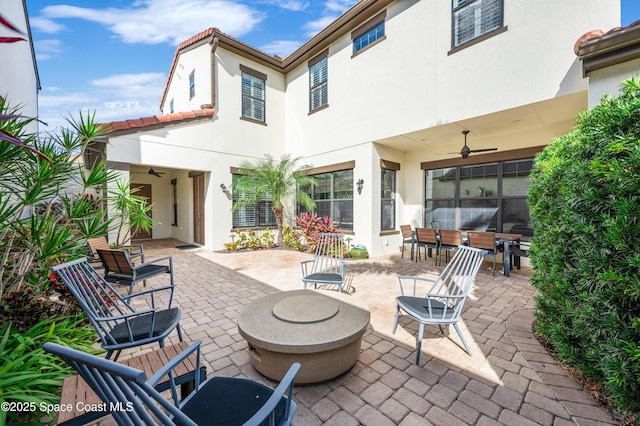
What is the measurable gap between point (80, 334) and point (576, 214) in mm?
5158

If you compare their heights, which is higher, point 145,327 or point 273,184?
point 273,184

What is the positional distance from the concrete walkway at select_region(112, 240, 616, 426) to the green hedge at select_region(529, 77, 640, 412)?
39 cm

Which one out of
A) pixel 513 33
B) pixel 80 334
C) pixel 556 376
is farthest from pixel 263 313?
pixel 513 33

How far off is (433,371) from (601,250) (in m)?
1.80

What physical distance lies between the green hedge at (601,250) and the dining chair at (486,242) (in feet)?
10.7

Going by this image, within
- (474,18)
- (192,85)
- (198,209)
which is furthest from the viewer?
(192,85)

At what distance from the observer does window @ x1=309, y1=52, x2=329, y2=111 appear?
9328mm

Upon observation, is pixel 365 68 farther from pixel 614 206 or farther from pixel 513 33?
pixel 614 206

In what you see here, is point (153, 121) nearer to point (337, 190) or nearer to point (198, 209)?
point (198, 209)

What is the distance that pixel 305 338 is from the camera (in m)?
2.30

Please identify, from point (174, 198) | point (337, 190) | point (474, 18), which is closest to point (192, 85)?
point (174, 198)

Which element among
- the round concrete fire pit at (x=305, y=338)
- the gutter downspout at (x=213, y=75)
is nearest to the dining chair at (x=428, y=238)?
the round concrete fire pit at (x=305, y=338)

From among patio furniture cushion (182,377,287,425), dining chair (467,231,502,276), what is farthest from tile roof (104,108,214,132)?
dining chair (467,231,502,276)

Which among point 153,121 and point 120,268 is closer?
point 120,268
